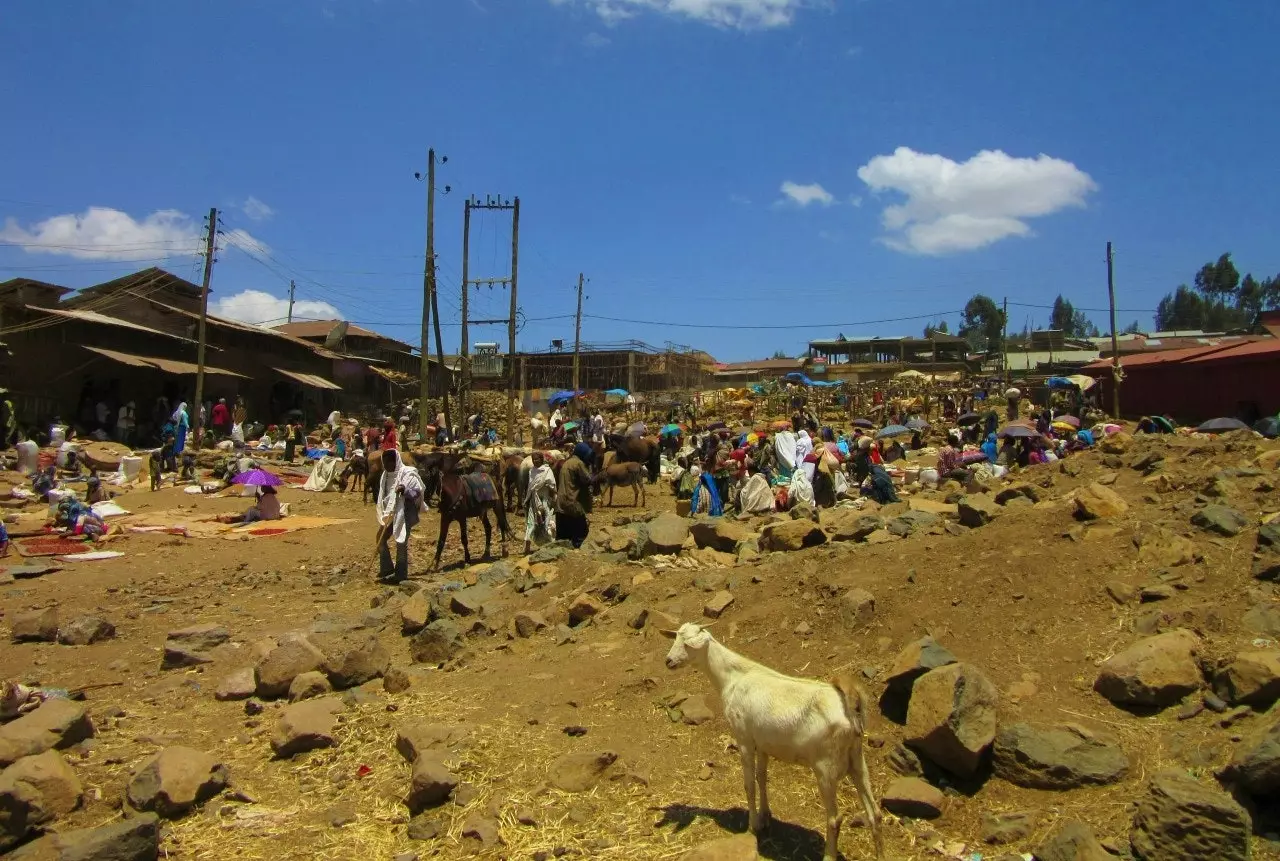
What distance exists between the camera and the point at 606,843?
170 inches

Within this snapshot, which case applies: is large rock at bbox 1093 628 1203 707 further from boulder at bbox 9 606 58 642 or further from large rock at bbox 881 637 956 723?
boulder at bbox 9 606 58 642

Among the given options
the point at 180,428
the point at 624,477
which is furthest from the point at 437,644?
the point at 180,428

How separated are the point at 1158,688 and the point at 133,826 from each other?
211 inches

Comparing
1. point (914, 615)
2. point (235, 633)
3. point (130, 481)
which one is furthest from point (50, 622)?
point (130, 481)

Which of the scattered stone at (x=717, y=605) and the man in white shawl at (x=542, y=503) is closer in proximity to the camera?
the scattered stone at (x=717, y=605)

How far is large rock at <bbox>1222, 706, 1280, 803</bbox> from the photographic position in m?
3.87

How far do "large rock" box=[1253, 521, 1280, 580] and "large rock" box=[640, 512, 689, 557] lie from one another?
5.41 metres

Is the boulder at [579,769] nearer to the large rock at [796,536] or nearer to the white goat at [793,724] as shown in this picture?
the white goat at [793,724]

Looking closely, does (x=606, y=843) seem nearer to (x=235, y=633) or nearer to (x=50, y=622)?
(x=235, y=633)

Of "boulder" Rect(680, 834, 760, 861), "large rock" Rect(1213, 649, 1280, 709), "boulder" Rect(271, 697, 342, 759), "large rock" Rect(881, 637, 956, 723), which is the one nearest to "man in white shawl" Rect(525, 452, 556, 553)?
"boulder" Rect(271, 697, 342, 759)

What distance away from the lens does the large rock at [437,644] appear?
7.49 m

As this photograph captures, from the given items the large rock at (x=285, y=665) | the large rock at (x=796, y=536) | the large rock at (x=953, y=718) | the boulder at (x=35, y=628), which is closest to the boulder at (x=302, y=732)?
the large rock at (x=285, y=665)

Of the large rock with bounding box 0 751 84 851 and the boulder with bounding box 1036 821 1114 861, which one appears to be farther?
the large rock with bounding box 0 751 84 851

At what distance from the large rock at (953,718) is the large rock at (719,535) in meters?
5.10
